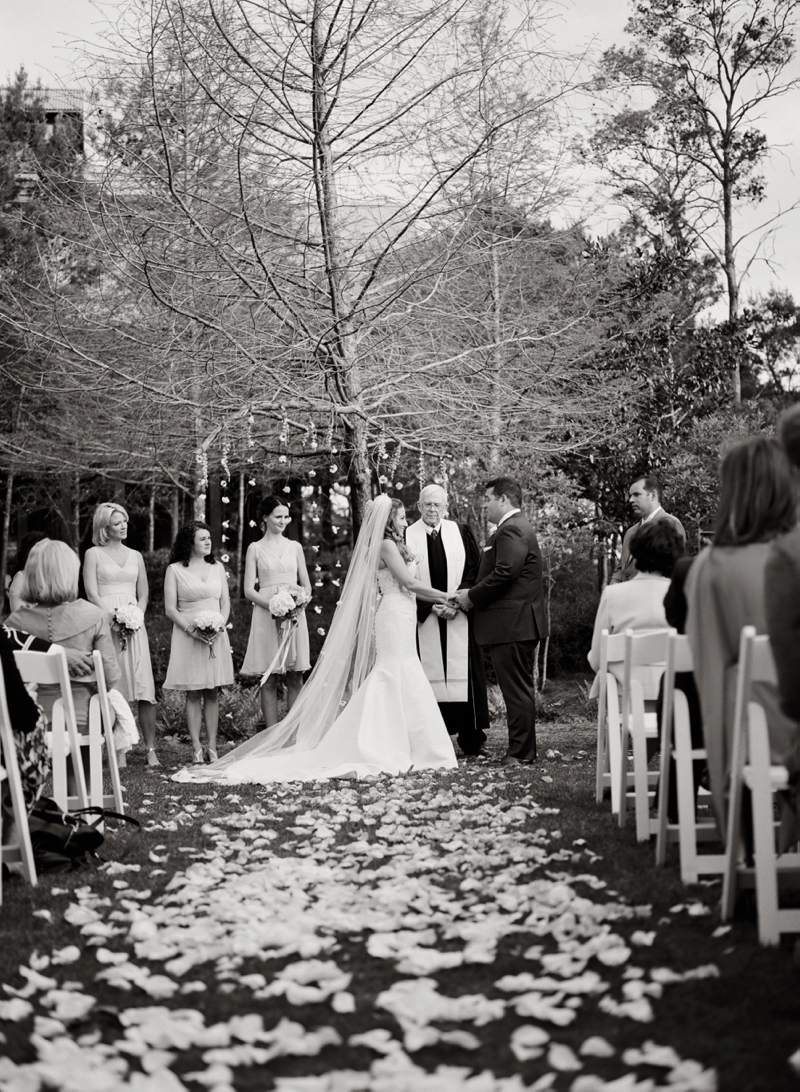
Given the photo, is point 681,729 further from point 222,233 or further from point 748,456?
point 222,233

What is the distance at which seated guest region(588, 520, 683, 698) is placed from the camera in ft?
21.1

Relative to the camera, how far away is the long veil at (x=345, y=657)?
9.16 metres

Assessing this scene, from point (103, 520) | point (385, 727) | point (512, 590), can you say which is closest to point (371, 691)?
point (385, 727)

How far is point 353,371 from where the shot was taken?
10500 mm

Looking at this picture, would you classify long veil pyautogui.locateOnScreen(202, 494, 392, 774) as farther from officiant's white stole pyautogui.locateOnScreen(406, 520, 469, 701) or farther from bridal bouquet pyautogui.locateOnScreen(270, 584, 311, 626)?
officiant's white stole pyautogui.locateOnScreen(406, 520, 469, 701)

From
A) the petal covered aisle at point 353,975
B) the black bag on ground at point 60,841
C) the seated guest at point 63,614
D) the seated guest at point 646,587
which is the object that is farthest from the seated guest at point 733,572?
the seated guest at point 63,614

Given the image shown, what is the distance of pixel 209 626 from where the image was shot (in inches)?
378

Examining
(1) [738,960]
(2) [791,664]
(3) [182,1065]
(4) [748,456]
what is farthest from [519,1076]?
(4) [748,456]

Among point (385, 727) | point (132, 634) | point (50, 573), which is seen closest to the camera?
point (50, 573)

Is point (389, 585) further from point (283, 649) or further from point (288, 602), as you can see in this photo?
point (283, 649)

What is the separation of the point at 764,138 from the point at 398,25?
13.5 metres

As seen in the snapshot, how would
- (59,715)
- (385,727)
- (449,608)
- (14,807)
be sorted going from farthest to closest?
(449,608)
(385,727)
(59,715)
(14,807)

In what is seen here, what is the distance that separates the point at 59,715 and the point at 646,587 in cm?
305

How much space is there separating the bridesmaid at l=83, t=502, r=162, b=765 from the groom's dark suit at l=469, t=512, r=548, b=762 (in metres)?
2.54
